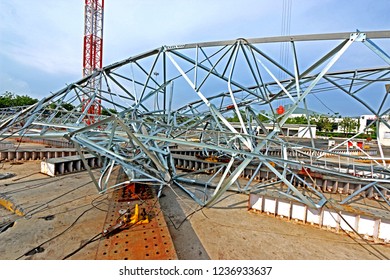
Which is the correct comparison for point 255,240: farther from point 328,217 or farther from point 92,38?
point 92,38

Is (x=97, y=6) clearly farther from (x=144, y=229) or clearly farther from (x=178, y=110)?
(x=144, y=229)

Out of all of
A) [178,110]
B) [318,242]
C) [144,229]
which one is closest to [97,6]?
[178,110]

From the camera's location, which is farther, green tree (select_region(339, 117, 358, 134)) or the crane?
green tree (select_region(339, 117, 358, 134))

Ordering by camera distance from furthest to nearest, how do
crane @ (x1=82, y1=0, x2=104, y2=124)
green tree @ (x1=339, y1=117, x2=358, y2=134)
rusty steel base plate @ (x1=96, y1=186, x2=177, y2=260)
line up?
green tree @ (x1=339, y1=117, x2=358, y2=134) < crane @ (x1=82, y1=0, x2=104, y2=124) < rusty steel base plate @ (x1=96, y1=186, x2=177, y2=260)

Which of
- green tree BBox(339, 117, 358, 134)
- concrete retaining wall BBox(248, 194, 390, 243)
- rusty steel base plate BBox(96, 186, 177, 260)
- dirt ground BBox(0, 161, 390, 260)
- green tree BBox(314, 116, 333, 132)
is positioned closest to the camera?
rusty steel base plate BBox(96, 186, 177, 260)

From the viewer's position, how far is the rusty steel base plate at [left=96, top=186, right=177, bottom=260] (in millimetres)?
5488

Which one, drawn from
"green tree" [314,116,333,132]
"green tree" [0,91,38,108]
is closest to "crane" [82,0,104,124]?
"green tree" [0,91,38,108]

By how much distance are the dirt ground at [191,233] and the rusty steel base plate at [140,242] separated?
1.03 ft

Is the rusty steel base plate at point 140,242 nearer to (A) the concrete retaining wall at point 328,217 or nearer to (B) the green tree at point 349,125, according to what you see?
(A) the concrete retaining wall at point 328,217

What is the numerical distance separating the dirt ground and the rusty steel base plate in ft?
1.03

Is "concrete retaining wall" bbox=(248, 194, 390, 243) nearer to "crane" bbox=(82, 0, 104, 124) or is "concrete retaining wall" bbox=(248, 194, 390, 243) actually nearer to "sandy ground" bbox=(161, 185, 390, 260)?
"sandy ground" bbox=(161, 185, 390, 260)

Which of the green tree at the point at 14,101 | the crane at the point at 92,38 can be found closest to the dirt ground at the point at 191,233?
the crane at the point at 92,38

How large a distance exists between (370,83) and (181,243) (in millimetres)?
10052
